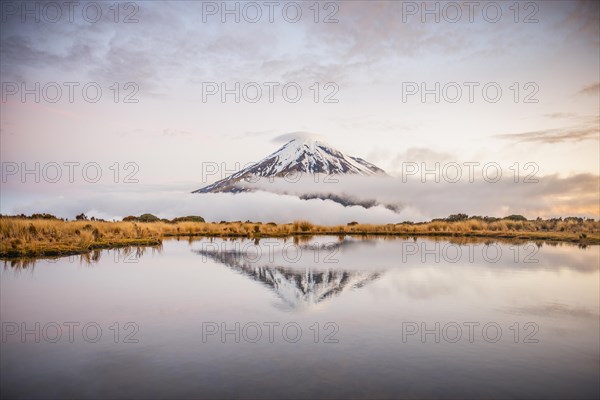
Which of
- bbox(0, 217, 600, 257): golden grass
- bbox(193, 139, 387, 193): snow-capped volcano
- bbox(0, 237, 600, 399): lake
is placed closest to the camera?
bbox(0, 237, 600, 399): lake

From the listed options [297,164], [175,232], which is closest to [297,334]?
[175,232]

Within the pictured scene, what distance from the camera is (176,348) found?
7203 mm

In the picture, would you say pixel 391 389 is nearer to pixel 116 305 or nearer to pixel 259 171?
pixel 116 305

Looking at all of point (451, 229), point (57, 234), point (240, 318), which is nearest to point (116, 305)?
point (240, 318)

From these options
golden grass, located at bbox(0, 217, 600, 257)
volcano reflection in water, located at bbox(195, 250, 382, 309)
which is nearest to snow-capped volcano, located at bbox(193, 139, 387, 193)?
golden grass, located at bbox(0, 217, 600, 257)

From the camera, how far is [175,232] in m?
41.3

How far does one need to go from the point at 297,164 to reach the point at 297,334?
373 feet

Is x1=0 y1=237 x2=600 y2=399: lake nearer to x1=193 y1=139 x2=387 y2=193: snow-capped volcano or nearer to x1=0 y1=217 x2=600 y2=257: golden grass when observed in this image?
x1=0 y1=217 x2=600 y2=257: golden grass

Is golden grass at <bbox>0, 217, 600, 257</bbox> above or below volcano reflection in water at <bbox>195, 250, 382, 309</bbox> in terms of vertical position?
above

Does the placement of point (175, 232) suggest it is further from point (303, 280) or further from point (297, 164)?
point (297, 164)

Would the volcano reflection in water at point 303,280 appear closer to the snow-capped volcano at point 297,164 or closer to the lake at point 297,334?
the lake at point 297,334

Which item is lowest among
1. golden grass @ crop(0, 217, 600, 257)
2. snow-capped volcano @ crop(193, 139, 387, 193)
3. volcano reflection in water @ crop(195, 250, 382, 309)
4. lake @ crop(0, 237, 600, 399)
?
lake @ crop(0, 237, 600, 399)

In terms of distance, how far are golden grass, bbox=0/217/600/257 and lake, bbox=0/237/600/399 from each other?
6.07 metres

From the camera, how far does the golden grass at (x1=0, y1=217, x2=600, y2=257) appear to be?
69.1ft
